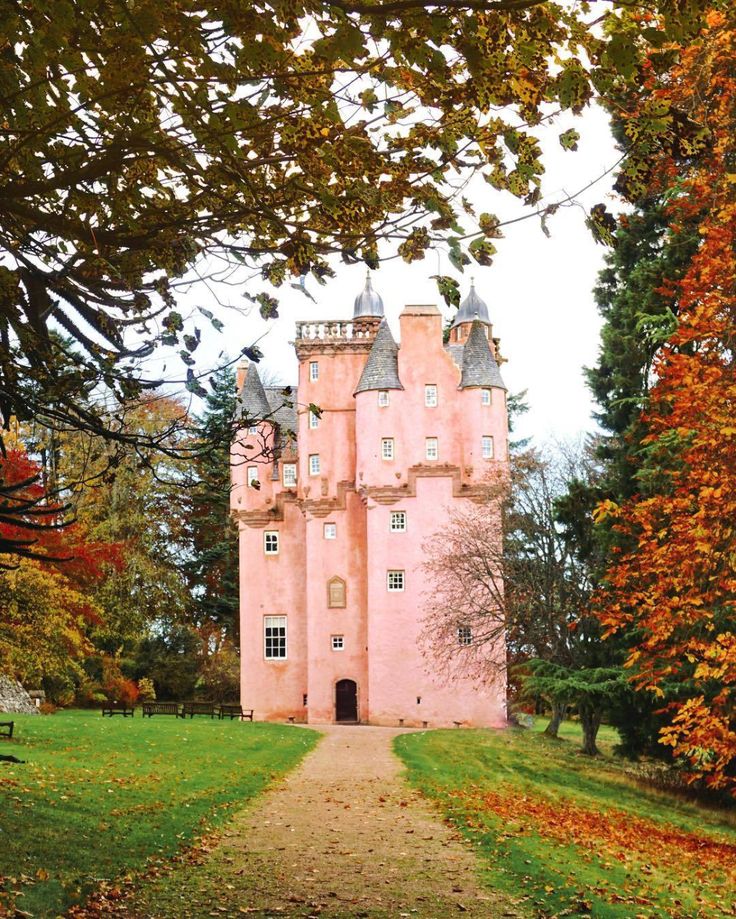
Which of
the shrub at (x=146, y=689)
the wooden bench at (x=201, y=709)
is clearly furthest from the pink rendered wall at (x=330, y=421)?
the shrub at (x=146, y=689)

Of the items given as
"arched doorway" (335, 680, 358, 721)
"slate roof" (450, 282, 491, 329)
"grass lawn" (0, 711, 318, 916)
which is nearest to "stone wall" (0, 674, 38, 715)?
"grass lawn" (0, 711, 318, 916)

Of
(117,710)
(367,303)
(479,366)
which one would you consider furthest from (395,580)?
(367,303)

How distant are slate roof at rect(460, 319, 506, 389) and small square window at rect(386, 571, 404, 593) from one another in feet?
25.5

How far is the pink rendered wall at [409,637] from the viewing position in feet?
131

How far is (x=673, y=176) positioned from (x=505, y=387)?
2696 centimetres

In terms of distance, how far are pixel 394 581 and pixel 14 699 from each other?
558 inches

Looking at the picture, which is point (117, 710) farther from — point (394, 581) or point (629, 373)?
Answer: point (629, 373)

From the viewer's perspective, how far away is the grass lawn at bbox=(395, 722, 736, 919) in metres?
11.1

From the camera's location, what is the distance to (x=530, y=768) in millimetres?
25266

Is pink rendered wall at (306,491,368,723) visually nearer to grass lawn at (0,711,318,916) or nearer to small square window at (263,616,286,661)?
small square window at (263,616,286,661)

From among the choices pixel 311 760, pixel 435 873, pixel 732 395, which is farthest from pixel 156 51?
pixel 311 760

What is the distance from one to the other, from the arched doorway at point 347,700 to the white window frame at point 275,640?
2.60m

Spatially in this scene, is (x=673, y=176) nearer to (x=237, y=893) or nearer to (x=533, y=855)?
(x=533, y=855)

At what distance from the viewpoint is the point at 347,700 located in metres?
42.3
